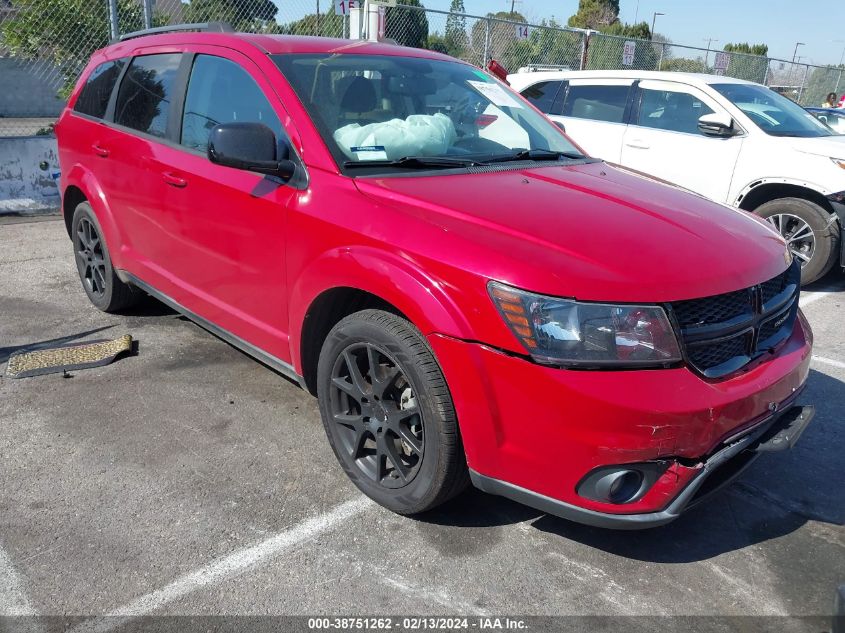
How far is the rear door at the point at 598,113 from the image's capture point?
7695 mm

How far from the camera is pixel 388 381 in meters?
2.75

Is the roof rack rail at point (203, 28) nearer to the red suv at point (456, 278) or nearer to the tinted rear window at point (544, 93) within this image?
the red suv at point (456, 278)

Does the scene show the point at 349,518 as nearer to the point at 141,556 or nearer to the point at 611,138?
the point at 141,556

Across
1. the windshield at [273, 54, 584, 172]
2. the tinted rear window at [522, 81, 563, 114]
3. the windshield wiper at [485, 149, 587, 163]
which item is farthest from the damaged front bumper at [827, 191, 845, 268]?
the windshield wiper at [485, 149, 587, 163]

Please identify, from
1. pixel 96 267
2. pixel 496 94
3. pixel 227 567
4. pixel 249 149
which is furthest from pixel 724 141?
pixel 227 567

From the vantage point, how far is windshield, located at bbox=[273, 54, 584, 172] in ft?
10.3

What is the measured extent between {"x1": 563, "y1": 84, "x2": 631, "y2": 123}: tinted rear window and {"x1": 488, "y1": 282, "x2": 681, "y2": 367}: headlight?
6015 millimetres

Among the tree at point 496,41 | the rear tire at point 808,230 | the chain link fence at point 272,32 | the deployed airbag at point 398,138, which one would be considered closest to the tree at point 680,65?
the chain link fence at point 272,32

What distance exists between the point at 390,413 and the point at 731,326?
128cm

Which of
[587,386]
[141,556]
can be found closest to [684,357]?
[587,386]

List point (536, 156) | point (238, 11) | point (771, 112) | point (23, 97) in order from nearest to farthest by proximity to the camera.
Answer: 1. point (536, 156)
2. point (771, 112)
3. point (238, 11)
4. point (23, 97)

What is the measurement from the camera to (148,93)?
419cm

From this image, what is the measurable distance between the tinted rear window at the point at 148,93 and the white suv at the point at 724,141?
165 inches

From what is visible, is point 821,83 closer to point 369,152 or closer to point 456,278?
point 369,152
